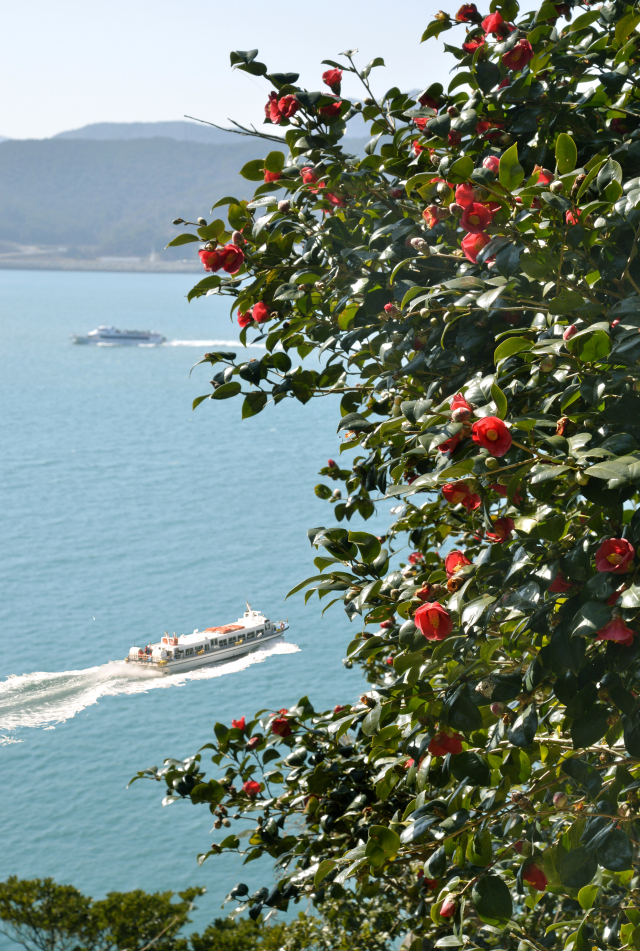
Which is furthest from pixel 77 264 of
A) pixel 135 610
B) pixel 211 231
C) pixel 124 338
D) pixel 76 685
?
pixel 211 231

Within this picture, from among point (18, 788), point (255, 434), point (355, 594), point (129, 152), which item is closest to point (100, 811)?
point (18, 788)

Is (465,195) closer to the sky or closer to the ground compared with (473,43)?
closer to the ground

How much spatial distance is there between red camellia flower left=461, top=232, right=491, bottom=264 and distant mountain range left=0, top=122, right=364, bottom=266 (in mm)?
113984

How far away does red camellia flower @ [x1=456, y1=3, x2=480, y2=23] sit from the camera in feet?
5.12

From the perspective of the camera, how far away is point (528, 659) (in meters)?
1.28

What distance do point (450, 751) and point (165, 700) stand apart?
1041cm

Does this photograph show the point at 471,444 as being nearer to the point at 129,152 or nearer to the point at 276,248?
the point at 276,248

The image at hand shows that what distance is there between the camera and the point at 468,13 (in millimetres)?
1561

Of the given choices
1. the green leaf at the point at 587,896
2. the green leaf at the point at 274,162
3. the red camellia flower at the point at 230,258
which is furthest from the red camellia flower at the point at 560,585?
the green leaf at the point at 274,162

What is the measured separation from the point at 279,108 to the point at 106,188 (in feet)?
443

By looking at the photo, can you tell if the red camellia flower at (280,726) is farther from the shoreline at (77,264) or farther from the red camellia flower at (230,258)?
the shoreline at (77,264)

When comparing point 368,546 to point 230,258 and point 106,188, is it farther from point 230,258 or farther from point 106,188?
point 106,188

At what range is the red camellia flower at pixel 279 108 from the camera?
1.45 metres

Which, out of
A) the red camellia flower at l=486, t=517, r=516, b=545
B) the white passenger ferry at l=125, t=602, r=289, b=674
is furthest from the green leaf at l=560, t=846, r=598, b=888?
the white passenger ferry at l=125, t=602, r=289, b=674
